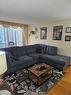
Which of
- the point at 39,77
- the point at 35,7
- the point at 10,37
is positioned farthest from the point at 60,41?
the point at 10,37

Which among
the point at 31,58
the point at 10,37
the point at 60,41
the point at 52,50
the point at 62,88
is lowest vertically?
the point at 62,88

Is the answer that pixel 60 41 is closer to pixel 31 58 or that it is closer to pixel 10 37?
pixel 31 58

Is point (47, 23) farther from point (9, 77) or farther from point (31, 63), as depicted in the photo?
point (9, 77)

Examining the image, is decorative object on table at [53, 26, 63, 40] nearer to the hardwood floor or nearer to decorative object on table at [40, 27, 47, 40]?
decorative object on table at [40, 27, 47, 40]

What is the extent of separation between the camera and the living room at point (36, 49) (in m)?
2.33

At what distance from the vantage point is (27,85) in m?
2.56

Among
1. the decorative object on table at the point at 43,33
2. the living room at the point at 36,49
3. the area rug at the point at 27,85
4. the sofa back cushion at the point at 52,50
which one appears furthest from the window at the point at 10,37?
the area rug at the point at 27,85

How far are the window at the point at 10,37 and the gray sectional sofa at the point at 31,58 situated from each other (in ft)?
6.30

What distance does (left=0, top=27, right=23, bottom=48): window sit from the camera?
5746 millimetres

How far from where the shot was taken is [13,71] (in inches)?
130

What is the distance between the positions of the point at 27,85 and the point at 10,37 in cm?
431

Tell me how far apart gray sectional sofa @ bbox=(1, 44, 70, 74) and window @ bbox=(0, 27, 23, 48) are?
1.92m

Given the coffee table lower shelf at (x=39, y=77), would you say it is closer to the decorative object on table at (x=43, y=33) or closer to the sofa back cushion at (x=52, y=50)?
the sofa back cushion at (x=52, y=50)

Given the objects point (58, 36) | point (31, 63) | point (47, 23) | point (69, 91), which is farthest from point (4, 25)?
point (69, 91)
